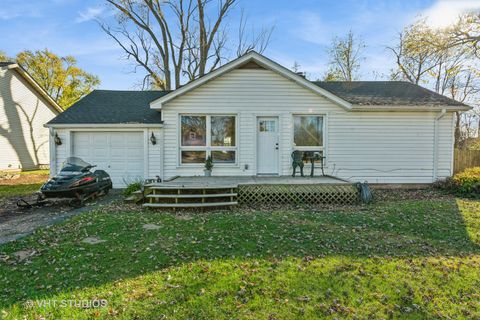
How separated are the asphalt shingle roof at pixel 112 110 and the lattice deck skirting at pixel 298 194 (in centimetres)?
465

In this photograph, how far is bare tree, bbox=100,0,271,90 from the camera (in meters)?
21.2

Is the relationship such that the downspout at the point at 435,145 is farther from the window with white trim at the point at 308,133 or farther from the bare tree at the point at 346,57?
the bare tree at the point at 346,57

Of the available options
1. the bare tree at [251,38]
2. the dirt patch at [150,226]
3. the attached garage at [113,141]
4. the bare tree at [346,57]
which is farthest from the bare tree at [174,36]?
the dirt patch at [150,226]

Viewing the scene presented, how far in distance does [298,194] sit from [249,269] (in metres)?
4.33

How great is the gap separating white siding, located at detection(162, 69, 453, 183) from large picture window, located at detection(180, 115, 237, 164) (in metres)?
0.23

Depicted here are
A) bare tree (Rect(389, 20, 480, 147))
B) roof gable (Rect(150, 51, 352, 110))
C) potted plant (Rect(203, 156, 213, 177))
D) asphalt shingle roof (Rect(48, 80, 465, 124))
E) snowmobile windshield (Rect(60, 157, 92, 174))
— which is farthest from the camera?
bare tree (Rect(389, 20, 480, 147))

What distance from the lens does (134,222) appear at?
18.6 ft

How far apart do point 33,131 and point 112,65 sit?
25.0 ft

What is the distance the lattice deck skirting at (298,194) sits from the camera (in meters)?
7.54

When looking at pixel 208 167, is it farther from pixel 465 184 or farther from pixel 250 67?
pixel 465 184

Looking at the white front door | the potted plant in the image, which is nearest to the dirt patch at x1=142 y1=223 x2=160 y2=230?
the potted plant

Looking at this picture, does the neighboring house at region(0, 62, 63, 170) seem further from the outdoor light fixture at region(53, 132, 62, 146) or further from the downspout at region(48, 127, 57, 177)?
the outdoor light fixture at region(53, 132, 62, 146)

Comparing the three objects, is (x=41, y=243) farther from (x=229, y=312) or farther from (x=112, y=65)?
(x=112, y=65)

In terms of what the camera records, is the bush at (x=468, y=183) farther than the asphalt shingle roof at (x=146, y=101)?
No
